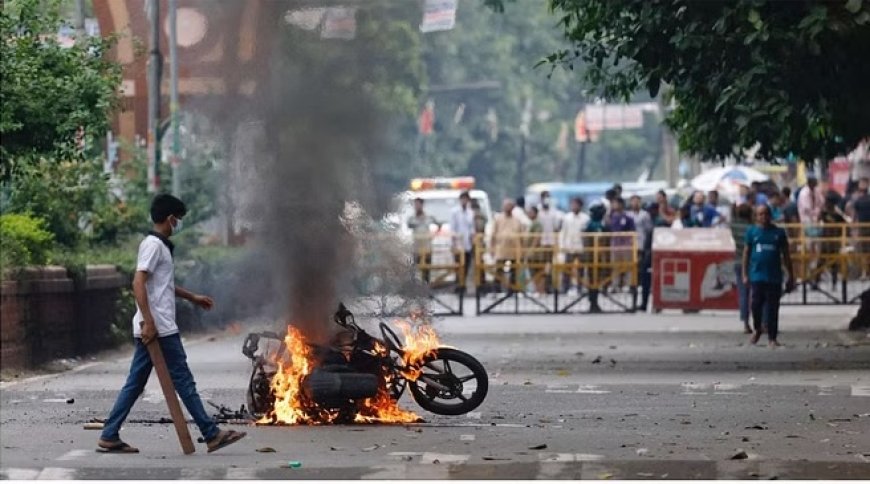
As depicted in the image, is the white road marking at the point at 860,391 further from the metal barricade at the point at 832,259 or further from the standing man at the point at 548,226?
the standing man at the point at 548,226

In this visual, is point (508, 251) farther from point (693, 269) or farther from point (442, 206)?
point (442, 206)

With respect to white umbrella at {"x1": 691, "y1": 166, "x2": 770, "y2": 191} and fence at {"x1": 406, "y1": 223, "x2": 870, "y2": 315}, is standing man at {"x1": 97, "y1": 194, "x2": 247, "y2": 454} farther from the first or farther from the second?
white umbrella at {"x1": 691, "y1": 166, "x2": 770, "y2": 191}

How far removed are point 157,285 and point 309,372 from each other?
5.59 ft

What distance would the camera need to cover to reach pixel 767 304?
21609 mm

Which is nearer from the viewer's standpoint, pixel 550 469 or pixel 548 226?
pixel 550 469

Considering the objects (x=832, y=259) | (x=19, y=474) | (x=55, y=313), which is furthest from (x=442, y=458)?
(x=832, y=259)

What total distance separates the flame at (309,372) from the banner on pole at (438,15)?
2.47 metres

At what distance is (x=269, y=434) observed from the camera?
12.9m


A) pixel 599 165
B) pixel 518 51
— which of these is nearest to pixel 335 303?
pixel 518 51

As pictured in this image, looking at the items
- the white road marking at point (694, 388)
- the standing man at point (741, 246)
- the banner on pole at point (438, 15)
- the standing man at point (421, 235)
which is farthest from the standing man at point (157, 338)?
the standing man at point (421, 235)

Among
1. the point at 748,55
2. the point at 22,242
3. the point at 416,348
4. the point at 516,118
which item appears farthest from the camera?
the point at 516,118

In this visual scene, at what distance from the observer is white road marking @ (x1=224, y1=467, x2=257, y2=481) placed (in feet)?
35.2

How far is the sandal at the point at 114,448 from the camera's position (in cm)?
1188

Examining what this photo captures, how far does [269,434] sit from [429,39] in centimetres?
367
